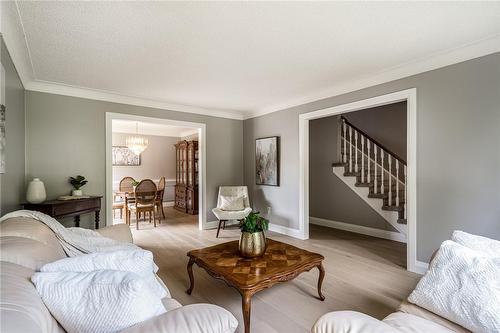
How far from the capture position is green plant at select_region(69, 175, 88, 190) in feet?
Result: 11.5

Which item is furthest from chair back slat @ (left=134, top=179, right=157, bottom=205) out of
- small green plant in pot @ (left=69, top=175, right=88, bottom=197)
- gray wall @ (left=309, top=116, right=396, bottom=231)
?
gray wall @ (left=309, top=116, right=396, bottom=231)

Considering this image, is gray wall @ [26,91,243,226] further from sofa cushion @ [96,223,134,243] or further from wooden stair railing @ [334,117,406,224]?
wooden stair railing @ [334,117,406,224]

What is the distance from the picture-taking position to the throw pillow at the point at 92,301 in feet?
2.99

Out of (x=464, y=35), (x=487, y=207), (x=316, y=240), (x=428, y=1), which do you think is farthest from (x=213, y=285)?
(x=464, y=35)

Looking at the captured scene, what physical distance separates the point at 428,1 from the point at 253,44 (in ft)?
4.51

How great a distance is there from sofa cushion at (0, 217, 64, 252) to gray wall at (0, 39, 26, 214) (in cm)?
103

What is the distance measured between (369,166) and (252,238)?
3.21m

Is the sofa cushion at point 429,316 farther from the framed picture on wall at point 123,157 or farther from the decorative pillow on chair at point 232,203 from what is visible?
the framed picture on wall at point 123,157

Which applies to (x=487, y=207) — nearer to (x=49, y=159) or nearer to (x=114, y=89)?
(x=114, y=89)

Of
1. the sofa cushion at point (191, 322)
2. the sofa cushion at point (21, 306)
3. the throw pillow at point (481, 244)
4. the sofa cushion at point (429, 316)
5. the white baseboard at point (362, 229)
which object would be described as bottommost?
the white baseboard at point (362, 229)

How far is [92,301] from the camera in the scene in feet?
3.06

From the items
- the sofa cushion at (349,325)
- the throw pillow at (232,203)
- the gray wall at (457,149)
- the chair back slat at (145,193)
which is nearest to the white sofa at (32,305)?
the sofa cushion at (349,325)

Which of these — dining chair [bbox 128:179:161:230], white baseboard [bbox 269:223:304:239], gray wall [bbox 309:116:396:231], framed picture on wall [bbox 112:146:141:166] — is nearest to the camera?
white baseboard [bbox 269:223:304:239]

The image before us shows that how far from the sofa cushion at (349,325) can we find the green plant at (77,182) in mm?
3695
